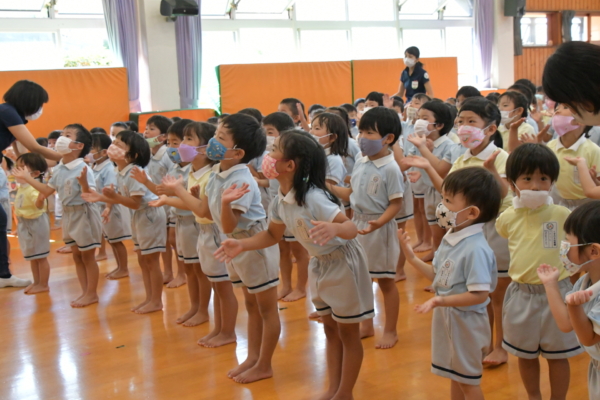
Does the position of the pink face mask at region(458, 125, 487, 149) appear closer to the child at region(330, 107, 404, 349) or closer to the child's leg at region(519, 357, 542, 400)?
the child at region(330, 107, 404, 349)

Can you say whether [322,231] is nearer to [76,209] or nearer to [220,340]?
[220,340]

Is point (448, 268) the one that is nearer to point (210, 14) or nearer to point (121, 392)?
point (121, 392)

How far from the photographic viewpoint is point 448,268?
237 centimetres

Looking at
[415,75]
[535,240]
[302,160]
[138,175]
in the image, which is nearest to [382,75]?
[415,75]

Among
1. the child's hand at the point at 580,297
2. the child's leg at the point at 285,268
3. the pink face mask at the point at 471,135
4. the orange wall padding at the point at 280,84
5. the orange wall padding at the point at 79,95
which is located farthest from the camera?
the orange wall padding at the point at 280,84

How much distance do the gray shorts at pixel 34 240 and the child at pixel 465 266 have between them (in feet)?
12.1

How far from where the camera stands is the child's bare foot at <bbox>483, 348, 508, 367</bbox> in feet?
10.3

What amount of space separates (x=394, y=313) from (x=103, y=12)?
9.52 m

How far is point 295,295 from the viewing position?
14.8 ft

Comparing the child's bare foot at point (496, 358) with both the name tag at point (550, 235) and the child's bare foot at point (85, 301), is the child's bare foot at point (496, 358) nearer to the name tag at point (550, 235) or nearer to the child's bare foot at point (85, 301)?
the name tag at point (550, 235)

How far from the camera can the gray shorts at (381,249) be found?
354cm

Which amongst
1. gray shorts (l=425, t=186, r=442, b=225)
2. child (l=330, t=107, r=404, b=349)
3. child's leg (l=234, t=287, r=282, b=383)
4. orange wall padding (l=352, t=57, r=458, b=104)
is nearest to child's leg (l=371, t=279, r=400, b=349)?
child (l=330, t=107, r=404, b=349)

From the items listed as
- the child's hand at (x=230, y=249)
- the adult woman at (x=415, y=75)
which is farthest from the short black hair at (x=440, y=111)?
the adult woman at (x=415, y=75)

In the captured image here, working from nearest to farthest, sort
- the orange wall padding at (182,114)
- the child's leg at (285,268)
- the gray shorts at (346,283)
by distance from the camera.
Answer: the gray shorts at (346,283)
the child's leg at (285,268)
the orange wall padding at (182,114)
